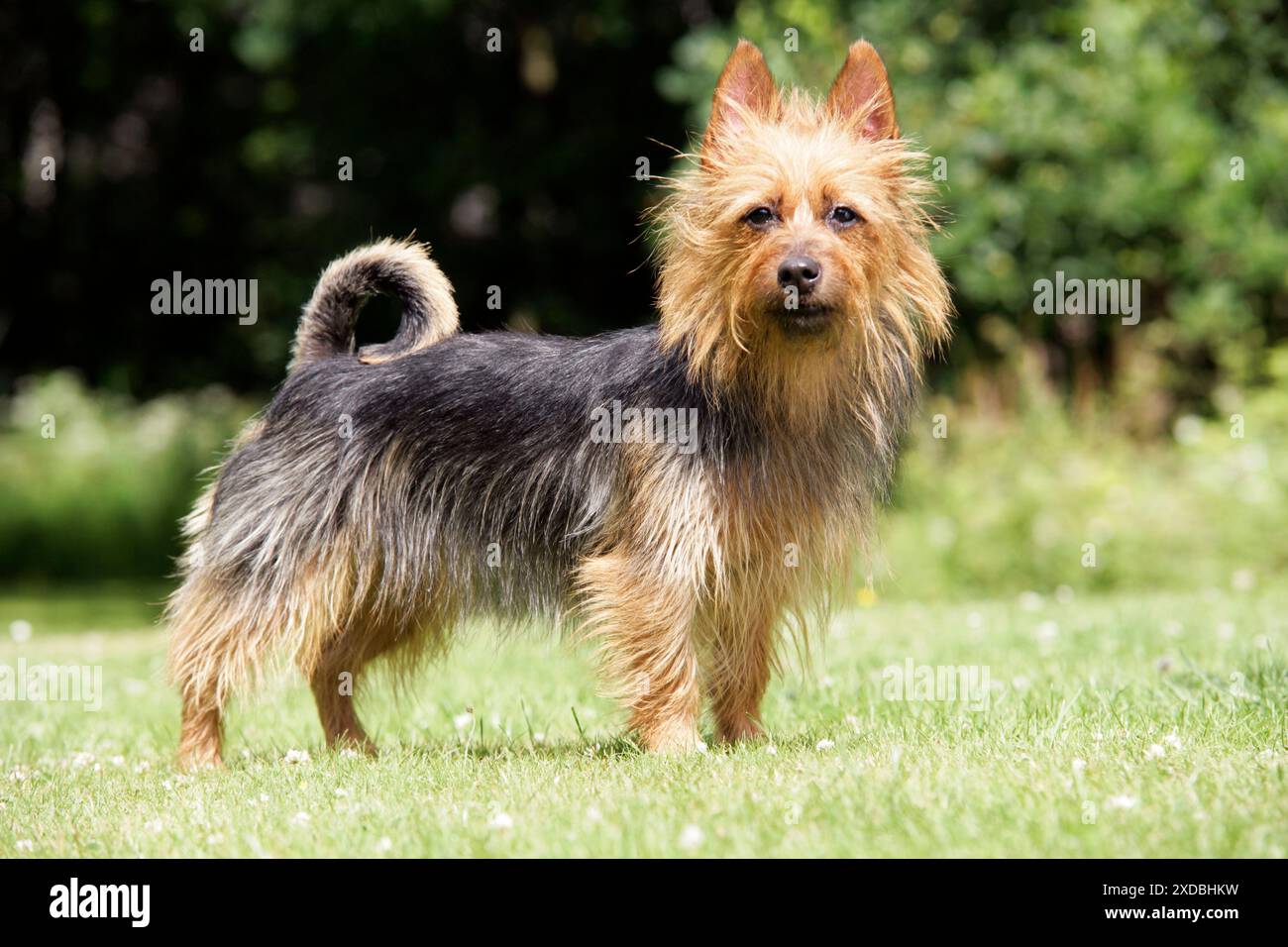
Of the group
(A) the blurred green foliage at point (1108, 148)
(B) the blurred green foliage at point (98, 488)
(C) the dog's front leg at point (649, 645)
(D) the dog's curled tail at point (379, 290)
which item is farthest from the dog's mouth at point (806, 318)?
(B) the blurred green foliage at point (98, 488)

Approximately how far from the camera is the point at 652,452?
5336 millimetres

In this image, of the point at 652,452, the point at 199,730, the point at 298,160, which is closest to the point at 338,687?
the point at 199,730

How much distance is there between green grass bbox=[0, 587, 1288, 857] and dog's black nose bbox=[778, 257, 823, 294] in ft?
5.25

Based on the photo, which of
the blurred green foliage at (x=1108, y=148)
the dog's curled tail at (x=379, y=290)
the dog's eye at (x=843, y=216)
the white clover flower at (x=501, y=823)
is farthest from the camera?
the blurred green foliage at (x=1108, y=148)

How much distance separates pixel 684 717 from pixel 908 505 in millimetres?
7281

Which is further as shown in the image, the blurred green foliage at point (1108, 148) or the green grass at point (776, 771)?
the blurred green foliage at point (1108, 148)

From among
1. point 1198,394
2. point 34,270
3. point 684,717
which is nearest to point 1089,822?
point 684,717

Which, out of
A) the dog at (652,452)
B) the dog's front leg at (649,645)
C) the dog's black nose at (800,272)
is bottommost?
the dog's front leg at (649,645)

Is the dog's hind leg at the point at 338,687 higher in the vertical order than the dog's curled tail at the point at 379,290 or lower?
lower

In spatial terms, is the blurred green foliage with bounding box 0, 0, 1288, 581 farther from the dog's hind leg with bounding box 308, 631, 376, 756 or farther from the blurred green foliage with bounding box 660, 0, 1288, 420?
the dog's hind leg with bounding box 308, 631, 376, 756

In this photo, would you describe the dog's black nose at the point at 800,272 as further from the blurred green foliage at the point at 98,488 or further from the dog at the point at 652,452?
the blurred green foliage at the point at 98,488

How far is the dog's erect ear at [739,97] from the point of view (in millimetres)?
5398

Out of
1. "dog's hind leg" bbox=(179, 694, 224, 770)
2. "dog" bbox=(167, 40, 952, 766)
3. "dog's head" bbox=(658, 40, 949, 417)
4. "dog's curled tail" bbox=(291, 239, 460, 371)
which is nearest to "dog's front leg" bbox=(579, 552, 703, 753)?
"dog" bbox=(167, 40, 952, 766)
